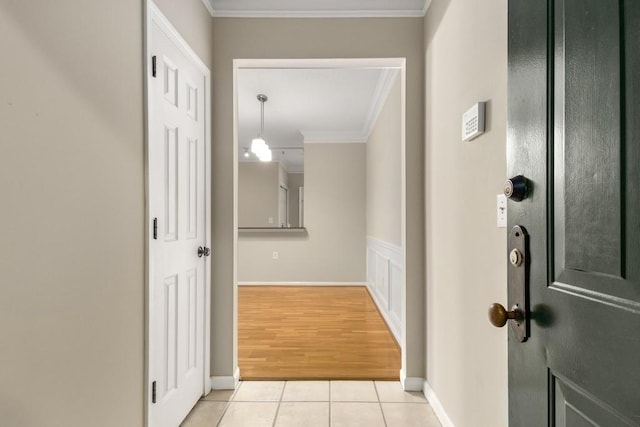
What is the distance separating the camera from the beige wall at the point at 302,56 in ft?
7.64

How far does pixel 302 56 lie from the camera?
92.2 inches

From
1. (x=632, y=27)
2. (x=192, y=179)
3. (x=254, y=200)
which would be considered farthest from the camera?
(x=254, y=200)

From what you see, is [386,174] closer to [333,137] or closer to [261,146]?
[261,146]

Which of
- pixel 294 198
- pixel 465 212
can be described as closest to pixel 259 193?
pixel 294 198

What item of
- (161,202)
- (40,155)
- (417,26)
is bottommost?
(161,202)

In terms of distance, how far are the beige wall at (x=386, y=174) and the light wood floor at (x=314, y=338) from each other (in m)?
0.91

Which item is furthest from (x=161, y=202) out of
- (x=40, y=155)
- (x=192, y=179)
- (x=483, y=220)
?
(x=483, y=220)

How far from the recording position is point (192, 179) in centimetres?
204

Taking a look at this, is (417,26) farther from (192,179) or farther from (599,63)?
(599,63)

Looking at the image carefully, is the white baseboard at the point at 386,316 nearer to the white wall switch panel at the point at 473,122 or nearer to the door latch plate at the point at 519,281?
the white wall switch panel at the point at 473,122

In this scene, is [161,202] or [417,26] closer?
[161,202]

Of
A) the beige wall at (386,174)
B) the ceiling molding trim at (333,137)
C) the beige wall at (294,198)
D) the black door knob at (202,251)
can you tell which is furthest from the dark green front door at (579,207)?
the beige wall at (294,198)

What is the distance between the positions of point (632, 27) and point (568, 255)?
1.22 feet

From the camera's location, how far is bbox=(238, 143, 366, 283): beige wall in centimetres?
575
